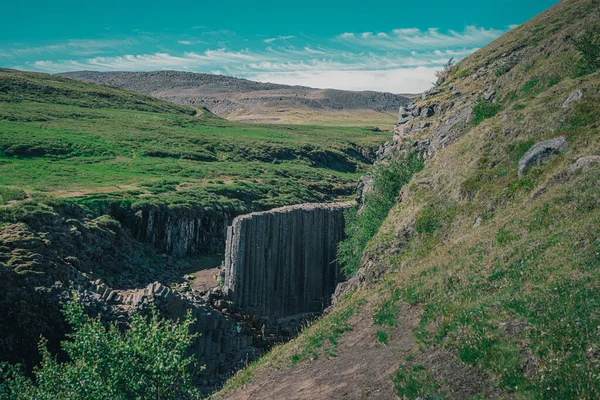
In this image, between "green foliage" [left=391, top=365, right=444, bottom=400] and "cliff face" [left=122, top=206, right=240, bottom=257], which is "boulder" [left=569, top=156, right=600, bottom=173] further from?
"cliff face" [left=122, top=206, right=240, bottom=257]

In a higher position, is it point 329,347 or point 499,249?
Result: point 499,249

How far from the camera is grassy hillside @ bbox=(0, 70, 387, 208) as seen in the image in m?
49.4

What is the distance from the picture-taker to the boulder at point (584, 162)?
16.3 metres

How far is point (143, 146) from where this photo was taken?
72812 mm

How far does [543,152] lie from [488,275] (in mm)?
6926

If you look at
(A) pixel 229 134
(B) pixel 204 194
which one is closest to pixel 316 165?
(A) pixel 229 134

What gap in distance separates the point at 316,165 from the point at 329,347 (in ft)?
236

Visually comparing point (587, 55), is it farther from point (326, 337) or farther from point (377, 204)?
point (326, 337)

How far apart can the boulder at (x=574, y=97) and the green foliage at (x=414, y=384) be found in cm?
1449

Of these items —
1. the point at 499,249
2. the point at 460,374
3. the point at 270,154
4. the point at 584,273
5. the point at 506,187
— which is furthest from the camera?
the point at 270,154

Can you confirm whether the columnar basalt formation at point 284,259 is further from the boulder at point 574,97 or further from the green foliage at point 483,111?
the boulder at point 574,97

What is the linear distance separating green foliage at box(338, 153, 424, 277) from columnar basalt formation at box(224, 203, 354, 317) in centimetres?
237

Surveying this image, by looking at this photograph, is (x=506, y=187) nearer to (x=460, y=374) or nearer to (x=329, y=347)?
(x=329, y=347)

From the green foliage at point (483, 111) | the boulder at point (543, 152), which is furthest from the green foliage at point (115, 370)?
the green foliage at point (483, 111)
